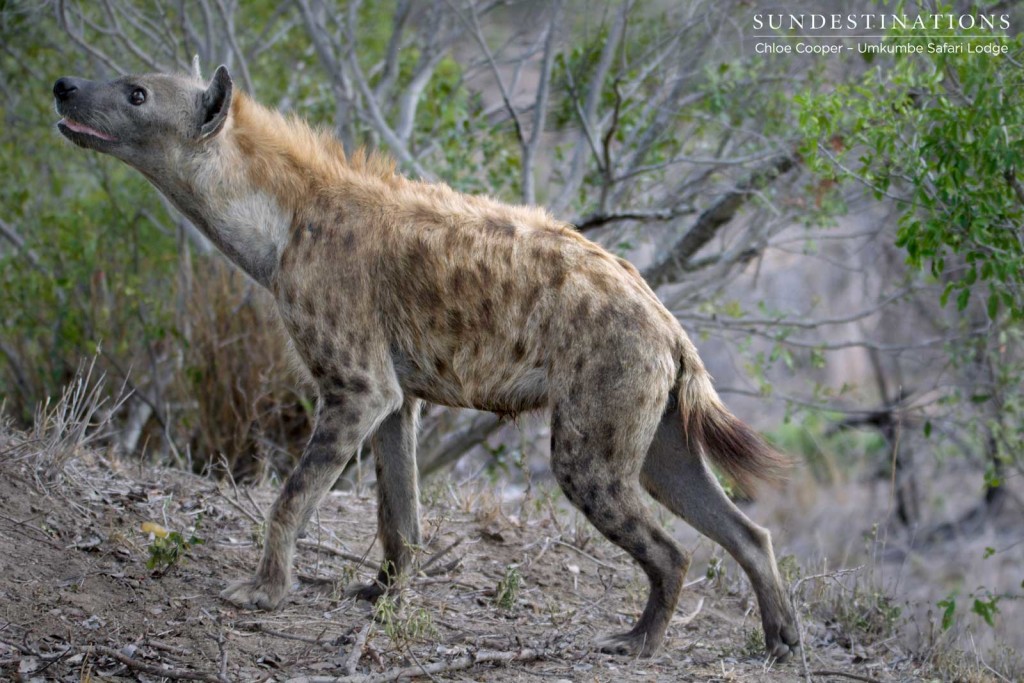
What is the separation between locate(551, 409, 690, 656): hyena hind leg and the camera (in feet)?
12.2

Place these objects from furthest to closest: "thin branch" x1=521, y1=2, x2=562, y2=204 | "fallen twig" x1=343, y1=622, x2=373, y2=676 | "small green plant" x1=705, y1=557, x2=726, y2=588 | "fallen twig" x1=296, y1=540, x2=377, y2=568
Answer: "thin branch" x1=521, y1=2, x2=562, y2=204, "small green plant" x1=705, y1=557, x2=726, y2=588, "fallen twig" x1=296, y1=540, x2=377, y2=568, "fallen twig" x1=343, y1=622, x2=373, y2=676

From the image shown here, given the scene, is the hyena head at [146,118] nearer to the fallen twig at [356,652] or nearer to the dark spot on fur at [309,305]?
the dark spot on fur at [309,305]

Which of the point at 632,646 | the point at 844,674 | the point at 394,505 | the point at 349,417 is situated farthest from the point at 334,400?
the point at 844,674

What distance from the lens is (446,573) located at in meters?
4.42

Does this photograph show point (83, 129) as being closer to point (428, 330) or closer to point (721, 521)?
point (428, 330)

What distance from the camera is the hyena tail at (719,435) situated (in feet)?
12.8

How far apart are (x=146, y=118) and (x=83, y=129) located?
22 cm

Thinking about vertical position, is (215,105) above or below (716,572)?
above

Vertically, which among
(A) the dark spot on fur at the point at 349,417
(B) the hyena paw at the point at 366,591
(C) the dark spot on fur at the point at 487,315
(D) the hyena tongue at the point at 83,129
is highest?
(D) the hyena tongue at the point at 83,129

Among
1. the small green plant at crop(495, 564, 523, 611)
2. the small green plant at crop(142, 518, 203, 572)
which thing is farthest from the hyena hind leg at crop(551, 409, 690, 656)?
the small green plant at crop(142, 518, 203, 572)

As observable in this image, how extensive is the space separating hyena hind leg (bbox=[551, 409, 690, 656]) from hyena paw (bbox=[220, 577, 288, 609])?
1.01 metres

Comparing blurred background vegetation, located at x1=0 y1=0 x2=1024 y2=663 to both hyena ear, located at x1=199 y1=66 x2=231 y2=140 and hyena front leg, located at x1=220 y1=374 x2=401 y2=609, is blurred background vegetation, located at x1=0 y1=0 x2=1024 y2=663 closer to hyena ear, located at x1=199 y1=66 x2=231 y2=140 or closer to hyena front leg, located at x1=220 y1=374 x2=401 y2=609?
hyena front leg, located at x1=220 y1=374 x2=401 y2=609

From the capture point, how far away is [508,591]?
4.20 m

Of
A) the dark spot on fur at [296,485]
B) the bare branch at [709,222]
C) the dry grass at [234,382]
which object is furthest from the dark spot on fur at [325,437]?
the bare branch at [709,222]
